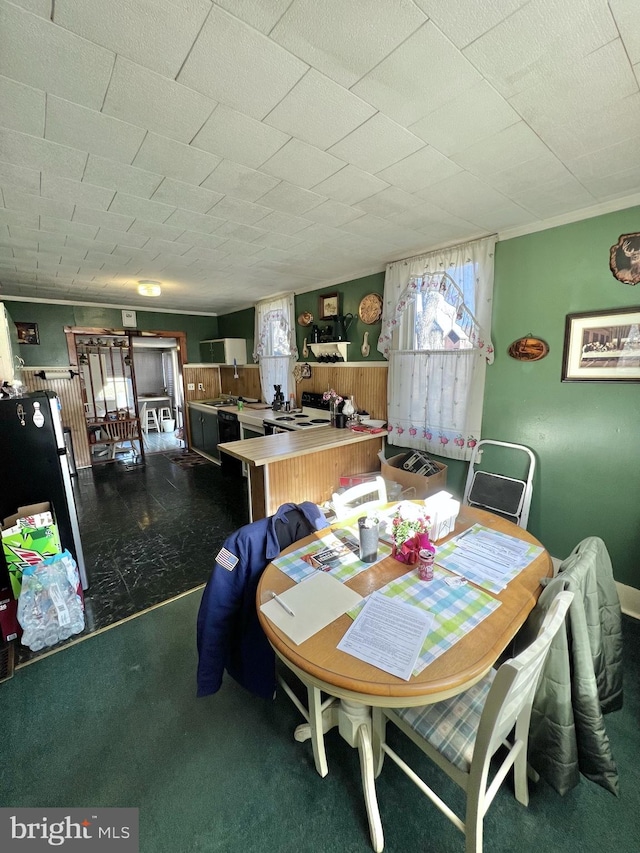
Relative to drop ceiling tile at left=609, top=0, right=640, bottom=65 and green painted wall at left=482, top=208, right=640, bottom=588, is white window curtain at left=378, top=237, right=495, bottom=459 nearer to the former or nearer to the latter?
green painted wall at left=482, top=208, right=640, bottom=588

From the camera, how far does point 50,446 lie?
214cm

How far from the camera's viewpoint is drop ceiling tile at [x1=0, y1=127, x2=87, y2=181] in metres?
1.33

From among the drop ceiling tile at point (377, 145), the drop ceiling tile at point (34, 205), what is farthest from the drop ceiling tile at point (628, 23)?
the drop ceiling tile at point (34, 205)

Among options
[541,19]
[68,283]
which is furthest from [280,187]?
[68,283]

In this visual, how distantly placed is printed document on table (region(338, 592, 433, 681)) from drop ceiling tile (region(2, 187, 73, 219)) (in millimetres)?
2571

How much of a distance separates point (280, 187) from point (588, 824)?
287cm

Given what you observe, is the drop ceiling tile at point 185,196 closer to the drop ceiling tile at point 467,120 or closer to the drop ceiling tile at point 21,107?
the drop ceiling tile at point 21,107

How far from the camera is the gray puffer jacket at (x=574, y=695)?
1109 millimetres

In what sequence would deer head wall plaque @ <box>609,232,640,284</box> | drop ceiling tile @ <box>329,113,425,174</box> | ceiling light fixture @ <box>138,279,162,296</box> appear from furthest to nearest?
ceiling light fixture @ <box>138,279,162,296</box> → deer head wall plaque @ <box>609,232,640,284</box> → drop ceiling tile @ <box>329,113,425,174</box>

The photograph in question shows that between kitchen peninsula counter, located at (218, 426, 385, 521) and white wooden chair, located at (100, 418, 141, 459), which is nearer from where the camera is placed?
kitchen peninsula counter, located at (218, 426, 385, 521)

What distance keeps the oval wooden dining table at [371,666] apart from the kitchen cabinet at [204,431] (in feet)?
13.3

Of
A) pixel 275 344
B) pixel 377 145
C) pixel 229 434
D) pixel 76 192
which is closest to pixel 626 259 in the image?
pixel 377 145

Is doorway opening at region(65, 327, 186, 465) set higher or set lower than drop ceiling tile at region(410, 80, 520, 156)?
lower

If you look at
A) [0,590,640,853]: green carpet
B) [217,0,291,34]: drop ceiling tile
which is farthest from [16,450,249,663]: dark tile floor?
[217,0,291,34]: drop ceiling tile
